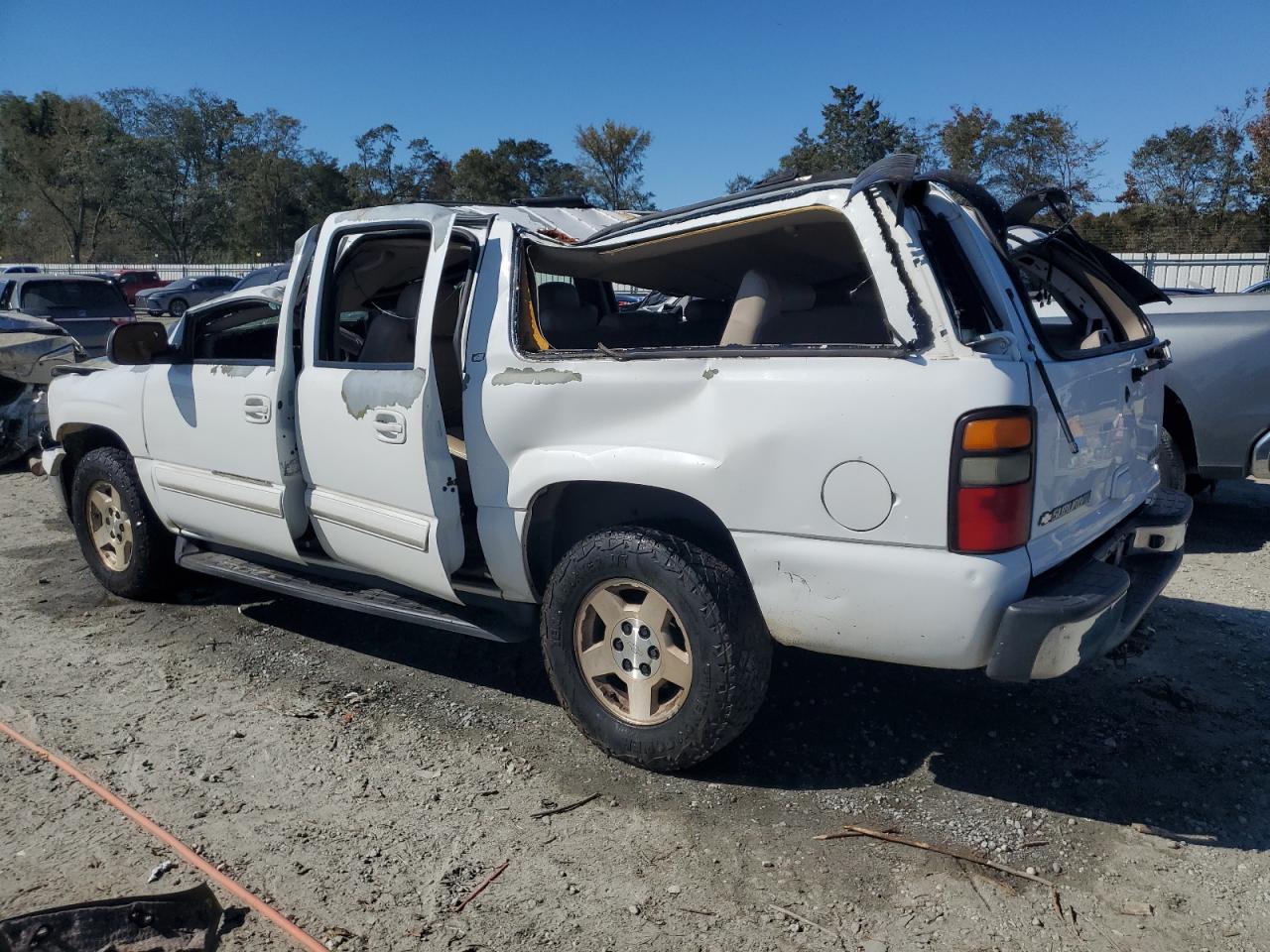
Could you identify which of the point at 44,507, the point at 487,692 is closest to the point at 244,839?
the point at 487,692

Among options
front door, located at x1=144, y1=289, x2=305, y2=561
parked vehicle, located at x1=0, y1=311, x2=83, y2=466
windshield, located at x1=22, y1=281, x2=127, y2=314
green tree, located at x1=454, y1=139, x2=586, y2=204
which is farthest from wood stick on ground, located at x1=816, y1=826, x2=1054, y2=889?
green tree, located at x1=454, y1=139, x2=586, y2=204

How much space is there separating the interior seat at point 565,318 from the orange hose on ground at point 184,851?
2.07 metres

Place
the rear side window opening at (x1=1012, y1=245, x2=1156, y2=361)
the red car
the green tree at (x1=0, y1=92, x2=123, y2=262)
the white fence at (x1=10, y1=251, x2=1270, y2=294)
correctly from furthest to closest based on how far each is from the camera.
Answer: the green tree at (x1=0, y1=92, x2=123, y2=262)
the red car
the white fence at (x1=10, y1=251, x2=1270, y2=294)
the rear side window opening at (x1=1012, y1=245, x2=1156, y2=361)

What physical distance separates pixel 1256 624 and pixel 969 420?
304 cm

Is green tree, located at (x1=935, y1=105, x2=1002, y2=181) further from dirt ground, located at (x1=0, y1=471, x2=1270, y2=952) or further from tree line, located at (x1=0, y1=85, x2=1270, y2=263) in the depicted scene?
dirt ground, located at (x1=0, y1=471, x2=1270, y2=952)

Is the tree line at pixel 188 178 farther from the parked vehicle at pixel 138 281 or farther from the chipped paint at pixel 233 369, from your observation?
the chipped paint at pixel 233 369

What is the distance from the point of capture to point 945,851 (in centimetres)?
296

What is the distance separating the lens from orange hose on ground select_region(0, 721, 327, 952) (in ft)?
8.68

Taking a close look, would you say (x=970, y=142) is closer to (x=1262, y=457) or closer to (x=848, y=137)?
(x=848, y=137)

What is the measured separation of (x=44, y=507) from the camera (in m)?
7.97

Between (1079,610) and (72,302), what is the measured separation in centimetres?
1406

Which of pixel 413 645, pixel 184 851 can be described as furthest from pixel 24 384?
pixel 184 851

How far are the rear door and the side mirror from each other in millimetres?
3869

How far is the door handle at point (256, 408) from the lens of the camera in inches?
169
